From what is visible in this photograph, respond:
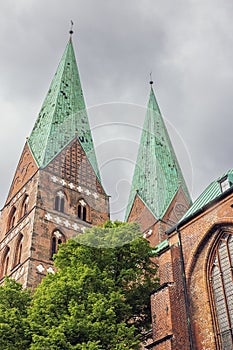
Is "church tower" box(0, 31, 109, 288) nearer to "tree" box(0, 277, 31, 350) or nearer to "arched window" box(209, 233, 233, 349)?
"tree" box(0, 277, 31, 350)

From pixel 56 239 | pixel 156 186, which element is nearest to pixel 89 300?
pixel 56 239

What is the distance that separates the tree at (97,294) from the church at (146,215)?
2.83ft

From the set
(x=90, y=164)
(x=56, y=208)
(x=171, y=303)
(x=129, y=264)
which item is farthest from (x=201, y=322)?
(x=90, y=164)

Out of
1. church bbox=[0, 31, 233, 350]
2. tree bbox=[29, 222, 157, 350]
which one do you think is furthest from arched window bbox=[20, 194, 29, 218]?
tree bbox=[29, 222, 157, 350]

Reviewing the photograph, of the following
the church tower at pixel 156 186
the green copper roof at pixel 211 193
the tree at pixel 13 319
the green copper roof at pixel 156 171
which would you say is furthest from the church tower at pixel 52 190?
the green copper roof at pixel 211 193

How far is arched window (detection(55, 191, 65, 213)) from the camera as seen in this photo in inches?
1185

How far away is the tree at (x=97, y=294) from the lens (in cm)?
1366

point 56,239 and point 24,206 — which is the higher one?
point 24,206

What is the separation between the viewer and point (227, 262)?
47.9ft

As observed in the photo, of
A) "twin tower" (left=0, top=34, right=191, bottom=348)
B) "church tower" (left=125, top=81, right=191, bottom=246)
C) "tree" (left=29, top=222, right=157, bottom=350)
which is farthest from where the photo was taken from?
"church tower" (left=125, top=81, right=191, bottom=246)

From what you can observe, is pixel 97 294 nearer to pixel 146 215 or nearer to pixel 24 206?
pixel 24 206

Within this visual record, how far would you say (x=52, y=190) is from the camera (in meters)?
30.3

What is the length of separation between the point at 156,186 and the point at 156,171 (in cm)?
120

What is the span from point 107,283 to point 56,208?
1504 cm
